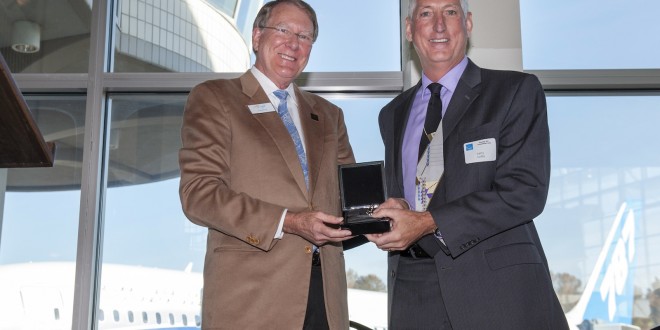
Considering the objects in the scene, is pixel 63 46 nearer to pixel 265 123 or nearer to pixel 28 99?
pixel 28 99

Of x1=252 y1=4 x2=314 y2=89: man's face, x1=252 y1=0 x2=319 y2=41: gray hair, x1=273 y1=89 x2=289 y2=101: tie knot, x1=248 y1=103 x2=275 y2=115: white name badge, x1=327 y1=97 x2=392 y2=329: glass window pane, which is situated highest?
x1=252 y1=0 x2=319 y2=41: gray hair

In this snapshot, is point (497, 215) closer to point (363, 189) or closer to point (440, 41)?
point (363, 189)

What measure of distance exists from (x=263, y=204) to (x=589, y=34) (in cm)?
352

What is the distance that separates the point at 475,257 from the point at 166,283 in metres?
3.08

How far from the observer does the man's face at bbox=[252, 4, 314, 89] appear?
2480 mm

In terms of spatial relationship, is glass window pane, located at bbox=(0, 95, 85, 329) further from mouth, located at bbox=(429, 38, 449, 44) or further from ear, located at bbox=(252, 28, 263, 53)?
mouth, located at bbox=(429, 38, 449, 44)

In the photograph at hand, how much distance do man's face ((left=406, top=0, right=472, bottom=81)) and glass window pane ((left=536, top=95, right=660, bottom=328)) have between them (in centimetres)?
249

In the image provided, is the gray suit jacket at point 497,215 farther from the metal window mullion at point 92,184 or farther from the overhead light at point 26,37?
the overhead light at point 26,37

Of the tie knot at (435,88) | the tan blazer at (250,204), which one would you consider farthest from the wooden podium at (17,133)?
the tie knot at (435,88)

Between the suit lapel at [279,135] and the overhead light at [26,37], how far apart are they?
327cm

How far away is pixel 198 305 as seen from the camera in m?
4.79

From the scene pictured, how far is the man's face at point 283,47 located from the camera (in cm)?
248

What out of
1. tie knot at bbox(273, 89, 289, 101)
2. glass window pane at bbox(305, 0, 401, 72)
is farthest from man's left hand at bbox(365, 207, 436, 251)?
glass window pane at bbox(305, 0, 401, 72)

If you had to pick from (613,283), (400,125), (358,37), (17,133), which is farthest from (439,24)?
(613,283)
